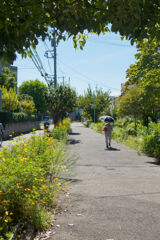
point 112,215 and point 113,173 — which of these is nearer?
point 112,215

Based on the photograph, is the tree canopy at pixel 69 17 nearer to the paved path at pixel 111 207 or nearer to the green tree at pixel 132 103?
the paved path at pixel 111 207

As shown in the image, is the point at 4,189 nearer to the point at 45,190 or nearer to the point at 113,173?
the point at 45,190

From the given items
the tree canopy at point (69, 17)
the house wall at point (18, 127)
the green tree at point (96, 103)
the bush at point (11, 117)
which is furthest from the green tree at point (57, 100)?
the green tree at point (96, 103)

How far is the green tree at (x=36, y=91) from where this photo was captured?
6088 centimetres

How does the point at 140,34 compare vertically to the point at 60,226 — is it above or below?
above

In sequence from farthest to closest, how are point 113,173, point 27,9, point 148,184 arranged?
point 113,173
point 148,184
point 27,9

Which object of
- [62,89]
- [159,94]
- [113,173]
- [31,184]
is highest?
[62,89]

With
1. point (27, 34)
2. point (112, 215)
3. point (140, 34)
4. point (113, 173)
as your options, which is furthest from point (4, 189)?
point (113, 173)

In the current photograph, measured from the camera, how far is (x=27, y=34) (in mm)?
4211

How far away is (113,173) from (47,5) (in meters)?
5.89

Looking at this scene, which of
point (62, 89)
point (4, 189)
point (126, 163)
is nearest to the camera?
point (4, 189)

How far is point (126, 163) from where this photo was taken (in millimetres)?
10266

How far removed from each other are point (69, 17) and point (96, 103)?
50.5 meters

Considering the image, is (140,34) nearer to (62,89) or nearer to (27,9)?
(27,9)
